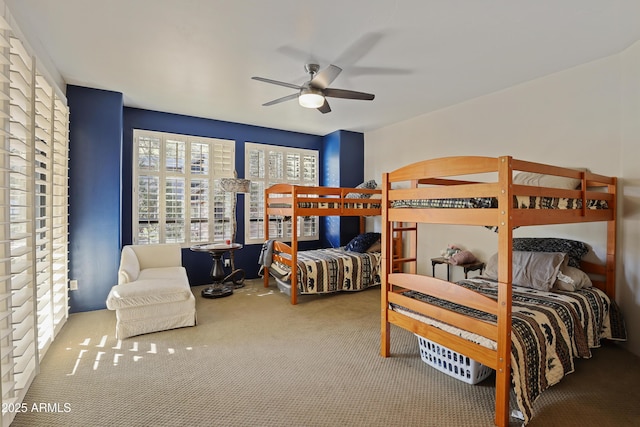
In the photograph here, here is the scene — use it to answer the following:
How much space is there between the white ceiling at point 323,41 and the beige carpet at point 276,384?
263 centimetres

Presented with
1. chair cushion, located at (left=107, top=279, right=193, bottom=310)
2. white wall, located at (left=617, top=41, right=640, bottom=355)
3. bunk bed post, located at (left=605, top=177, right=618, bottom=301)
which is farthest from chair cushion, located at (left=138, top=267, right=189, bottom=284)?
white wall, located at (left=617, top=41, right=640, bottom=355)

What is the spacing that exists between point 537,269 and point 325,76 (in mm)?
2497

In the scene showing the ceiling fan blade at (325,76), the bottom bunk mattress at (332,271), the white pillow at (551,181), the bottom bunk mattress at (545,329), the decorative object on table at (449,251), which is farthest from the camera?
the bottom bunk mattress at (332,271)

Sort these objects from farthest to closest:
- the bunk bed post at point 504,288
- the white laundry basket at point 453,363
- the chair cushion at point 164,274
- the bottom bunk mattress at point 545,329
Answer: the chair cushion at point 164,274 → the white laundry basket at point 453,363 → the bottom bunk mattress at point 545,329 → the bunk bed post at point 504,288

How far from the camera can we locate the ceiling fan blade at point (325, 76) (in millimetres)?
2463

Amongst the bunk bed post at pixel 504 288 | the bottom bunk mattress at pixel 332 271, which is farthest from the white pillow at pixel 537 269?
the bottom bunk mattress at pixel 332 271

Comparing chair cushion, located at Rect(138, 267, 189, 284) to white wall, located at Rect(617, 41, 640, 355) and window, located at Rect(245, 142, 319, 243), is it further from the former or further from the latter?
white wall, located at Rect(617, 41, 640, 355)

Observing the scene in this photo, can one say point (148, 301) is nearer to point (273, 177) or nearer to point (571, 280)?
point (273, 177)

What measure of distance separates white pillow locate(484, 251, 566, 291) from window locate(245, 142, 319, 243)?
3585 millimetres

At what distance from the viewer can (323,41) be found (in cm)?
251

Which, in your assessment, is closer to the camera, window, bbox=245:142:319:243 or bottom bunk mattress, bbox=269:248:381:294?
bottom bunk mattress, bbox=269:248:381:294

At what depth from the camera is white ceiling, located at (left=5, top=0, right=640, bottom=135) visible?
2119mm

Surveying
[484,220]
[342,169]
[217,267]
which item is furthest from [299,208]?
[484,220]

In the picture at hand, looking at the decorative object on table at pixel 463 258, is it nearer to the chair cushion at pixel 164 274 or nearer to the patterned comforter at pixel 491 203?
the patterned comforter at pixel 491 203
